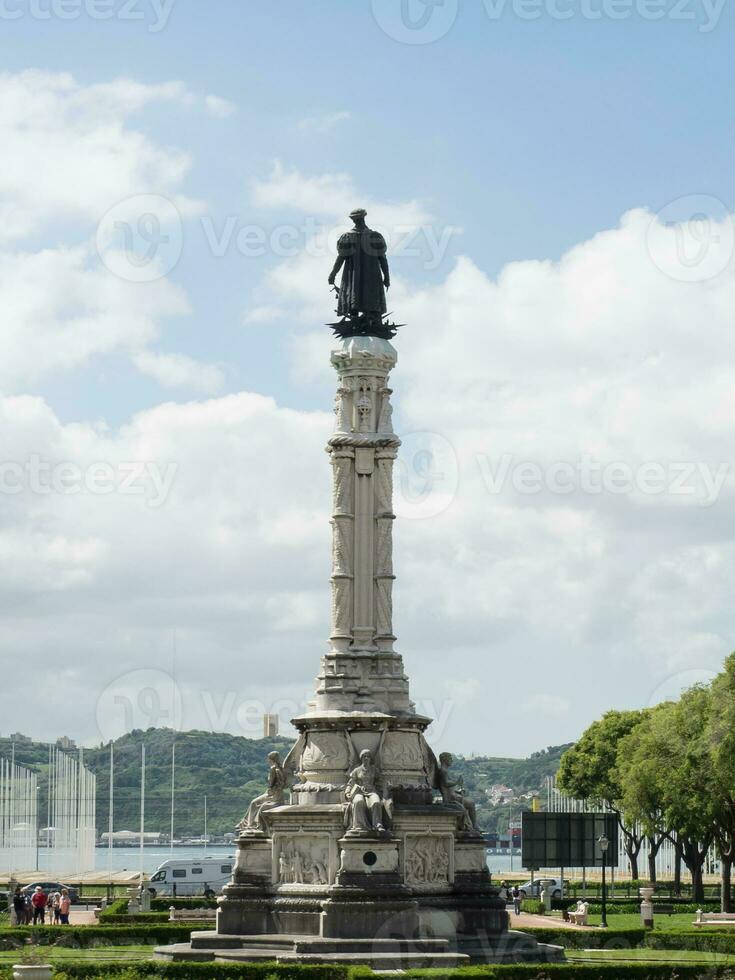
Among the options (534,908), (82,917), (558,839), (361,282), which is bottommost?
(82,917)

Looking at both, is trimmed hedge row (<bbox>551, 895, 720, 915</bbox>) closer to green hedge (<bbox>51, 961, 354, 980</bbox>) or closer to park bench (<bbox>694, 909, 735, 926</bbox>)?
park bench (<bbox>694, 909, 735, 926</bbox>)

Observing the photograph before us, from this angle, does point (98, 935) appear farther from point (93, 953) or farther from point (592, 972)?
point (592, 972)

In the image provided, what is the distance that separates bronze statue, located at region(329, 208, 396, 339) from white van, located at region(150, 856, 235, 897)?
135 ft

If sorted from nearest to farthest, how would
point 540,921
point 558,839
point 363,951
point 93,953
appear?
1. point 363,951
2. point 93,953
3. point 558,839
4. point 540,921

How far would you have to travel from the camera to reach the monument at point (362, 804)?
44.5 metres

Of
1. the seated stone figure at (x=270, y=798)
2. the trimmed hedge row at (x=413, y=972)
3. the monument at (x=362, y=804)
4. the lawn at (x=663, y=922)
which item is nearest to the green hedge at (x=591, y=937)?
the lawn at (x=663, y=922)

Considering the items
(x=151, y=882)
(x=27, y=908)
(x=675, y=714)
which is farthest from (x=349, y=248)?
(x=151, y=882)

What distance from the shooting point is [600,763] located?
104 metres

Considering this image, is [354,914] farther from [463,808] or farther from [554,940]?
[554,940]

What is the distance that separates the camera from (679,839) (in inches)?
3388

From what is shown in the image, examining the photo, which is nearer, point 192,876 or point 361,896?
point 361,896

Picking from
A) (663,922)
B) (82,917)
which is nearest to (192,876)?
(82,917)

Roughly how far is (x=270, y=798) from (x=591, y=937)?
11984mm

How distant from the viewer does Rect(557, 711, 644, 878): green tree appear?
103m
